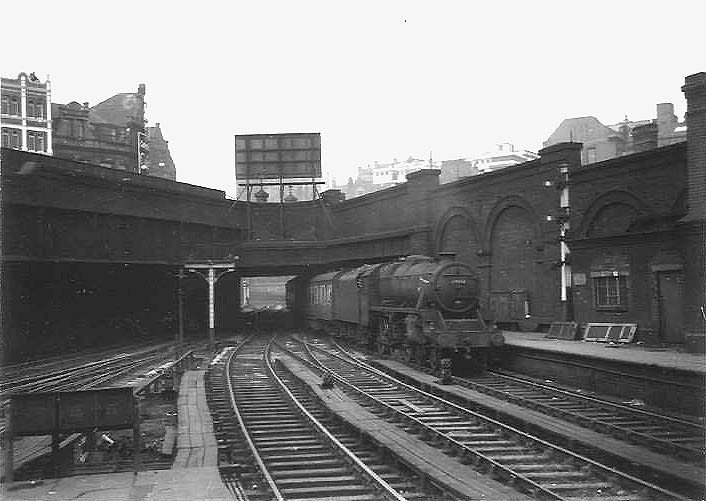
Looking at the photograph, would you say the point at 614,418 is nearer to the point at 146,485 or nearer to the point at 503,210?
the point at 146,485

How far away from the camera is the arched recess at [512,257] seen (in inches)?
886

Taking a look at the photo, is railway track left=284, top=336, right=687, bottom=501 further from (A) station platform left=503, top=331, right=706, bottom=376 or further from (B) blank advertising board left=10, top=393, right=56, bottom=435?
(B) blank advertising board left=10, top=393, right=56, bottom=435

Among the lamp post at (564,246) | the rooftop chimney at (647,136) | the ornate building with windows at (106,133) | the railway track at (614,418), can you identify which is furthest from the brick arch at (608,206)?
the ornate building with windows at (106,133)

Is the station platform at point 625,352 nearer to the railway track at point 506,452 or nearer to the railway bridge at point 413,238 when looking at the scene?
the railway bridge at point 413,238

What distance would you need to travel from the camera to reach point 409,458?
28.2 feet

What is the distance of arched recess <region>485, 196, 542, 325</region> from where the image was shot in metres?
22.5

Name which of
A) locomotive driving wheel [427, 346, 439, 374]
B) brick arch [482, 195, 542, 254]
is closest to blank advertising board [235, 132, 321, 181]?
brick arch [482, 195, 542, 254]

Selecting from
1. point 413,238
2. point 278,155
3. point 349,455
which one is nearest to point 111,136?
point 278,155

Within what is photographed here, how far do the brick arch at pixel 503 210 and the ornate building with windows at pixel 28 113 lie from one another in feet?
93.0

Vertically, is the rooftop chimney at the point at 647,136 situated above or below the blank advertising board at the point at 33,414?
above

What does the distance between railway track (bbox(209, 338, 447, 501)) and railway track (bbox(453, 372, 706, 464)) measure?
3.55m

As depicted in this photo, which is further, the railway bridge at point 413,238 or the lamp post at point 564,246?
the lamp post at point 564,246

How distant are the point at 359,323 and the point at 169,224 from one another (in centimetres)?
1177

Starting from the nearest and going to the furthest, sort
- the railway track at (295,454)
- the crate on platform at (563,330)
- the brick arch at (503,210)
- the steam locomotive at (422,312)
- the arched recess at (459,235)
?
the railway track at (295,454), the steam locomotive at (422,312), the crate on platform at (563,330), the brick arch at (503,210), the arched recess at (459,235)
